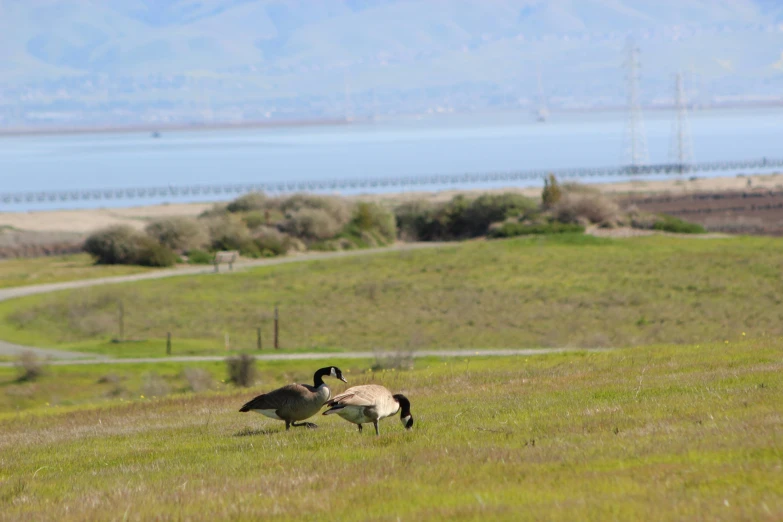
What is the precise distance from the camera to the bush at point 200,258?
3073 inches

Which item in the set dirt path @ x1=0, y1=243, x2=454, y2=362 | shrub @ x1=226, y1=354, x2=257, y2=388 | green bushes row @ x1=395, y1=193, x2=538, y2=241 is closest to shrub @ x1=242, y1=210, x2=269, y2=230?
dirt path @ x1=0, y1=243, x2=454, y2=362

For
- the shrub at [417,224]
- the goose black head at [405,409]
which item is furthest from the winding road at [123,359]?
the shrub at [417,224]

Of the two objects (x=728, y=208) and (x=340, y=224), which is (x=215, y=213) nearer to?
(x=340, y=224)

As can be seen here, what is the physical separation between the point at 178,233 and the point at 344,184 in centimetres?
9316

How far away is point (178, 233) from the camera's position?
263 ft

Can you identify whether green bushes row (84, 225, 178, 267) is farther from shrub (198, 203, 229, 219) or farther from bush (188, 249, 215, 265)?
shrub (198, 203, 229, 219)

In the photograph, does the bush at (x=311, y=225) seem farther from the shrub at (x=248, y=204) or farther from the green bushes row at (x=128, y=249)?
the green bushes row at (x=128, y=249)

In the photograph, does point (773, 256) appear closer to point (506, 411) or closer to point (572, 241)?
point (572, 241)

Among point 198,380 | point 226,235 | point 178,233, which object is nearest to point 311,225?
point 226,235

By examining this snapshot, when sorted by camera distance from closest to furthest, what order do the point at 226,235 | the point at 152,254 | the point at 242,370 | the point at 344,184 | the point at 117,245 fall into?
the point at 242,370
the point at 152,254
the point at 117,245
the point at 226,235
the point at 344,184

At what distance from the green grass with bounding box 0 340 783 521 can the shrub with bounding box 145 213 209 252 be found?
63.7 m

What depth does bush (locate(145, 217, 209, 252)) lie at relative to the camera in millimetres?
79312

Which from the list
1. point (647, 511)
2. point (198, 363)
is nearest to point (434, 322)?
point (198, 363)

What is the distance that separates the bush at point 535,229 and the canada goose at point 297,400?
249ft
